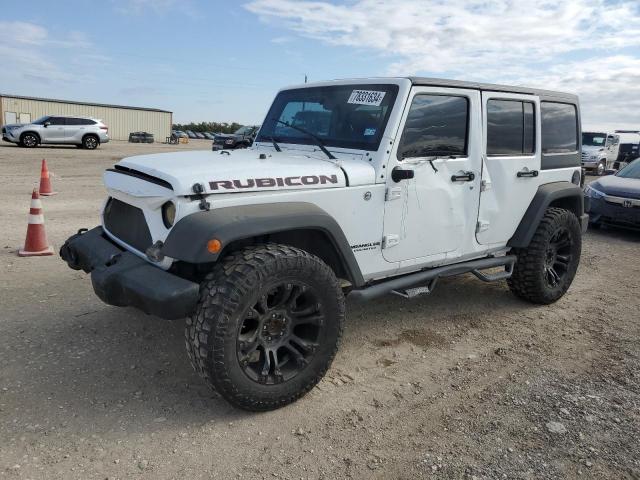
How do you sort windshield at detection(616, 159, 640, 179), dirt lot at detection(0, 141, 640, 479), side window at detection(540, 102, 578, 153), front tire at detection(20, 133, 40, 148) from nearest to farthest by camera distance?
1. dirt lot at detection(0, 141, 640, 479)
2. side window at detection(540, 102, 578, 153)
3. windshield at detection(616, 159, 640, 179)
4. front tire at detection(20, 133, 40, 148)

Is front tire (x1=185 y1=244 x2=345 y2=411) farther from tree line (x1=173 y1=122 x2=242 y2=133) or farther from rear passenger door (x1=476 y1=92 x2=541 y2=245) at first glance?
tree line (x1=173 y1=122 x2=242 y2=133)

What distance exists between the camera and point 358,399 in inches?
127

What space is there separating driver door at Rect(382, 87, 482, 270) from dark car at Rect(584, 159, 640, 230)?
5317 mm

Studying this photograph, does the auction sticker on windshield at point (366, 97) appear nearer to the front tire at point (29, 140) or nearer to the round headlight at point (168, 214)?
the round headlight at point (168, 214)

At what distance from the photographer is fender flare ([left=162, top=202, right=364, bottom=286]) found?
2.65 m

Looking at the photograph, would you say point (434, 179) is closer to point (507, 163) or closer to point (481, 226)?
point (481, 226)

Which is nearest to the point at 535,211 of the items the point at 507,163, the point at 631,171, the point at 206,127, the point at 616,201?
the point at 507,163

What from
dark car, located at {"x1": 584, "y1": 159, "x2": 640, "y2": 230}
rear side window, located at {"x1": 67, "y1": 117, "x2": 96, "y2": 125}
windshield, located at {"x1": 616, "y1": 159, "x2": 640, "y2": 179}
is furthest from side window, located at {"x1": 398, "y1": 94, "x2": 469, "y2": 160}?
rear side window, located at {"x1": 67, "y1": 117, "x2": 96, "y2": 125}

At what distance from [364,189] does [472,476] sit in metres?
1.77

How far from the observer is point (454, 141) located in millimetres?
4020

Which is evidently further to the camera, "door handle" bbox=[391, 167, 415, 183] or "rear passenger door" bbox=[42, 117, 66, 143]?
"rear passenger door" bbox=[42, 117, 66, 143]

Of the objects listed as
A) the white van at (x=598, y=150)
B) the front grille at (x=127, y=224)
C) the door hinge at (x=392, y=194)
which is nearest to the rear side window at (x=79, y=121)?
the white van at (x=598, y=150)

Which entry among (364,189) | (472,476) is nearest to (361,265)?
(364,189)

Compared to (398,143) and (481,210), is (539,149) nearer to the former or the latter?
(481,210)
